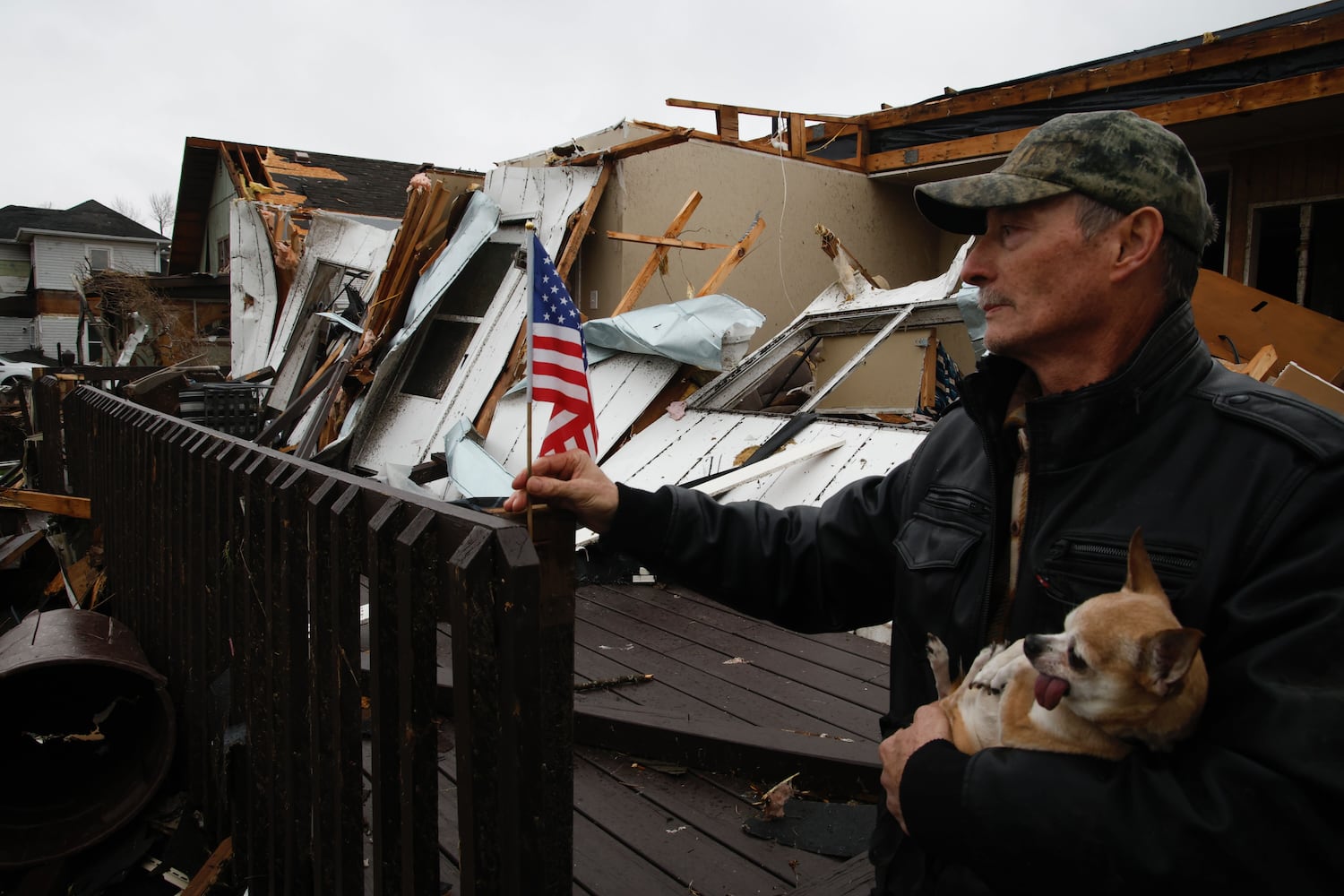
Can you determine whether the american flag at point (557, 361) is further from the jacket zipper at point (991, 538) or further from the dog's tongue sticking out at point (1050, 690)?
the dog's tongue sticking out at point (1050, 690)

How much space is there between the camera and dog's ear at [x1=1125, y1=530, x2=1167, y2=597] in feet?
3.83

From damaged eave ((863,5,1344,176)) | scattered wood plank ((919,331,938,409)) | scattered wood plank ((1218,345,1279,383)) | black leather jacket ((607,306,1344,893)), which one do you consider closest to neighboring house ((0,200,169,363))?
damaged eave ((863,5,1344,176))

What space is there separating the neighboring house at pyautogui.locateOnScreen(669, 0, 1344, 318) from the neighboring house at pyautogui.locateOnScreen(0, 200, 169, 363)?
3459 centimetres

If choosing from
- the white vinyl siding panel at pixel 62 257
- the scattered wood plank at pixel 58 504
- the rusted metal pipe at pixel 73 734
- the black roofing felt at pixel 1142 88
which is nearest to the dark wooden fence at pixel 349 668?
the rusted metal pipe at pixel 73 734

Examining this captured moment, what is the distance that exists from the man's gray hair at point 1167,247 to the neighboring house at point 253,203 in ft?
43.0

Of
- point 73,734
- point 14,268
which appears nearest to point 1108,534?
point 73,734

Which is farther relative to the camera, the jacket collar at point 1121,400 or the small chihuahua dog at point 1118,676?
the jacket collar at point 1121,400

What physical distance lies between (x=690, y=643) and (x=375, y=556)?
96.7 inches

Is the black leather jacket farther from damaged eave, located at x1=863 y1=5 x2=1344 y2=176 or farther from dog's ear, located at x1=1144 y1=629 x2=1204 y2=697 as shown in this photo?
damaged eave, located at x1=863 y1=5 x2=1344 y2=176

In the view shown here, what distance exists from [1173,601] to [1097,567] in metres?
0.12

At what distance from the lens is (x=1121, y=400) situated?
4.40 feet

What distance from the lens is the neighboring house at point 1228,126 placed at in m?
6.98

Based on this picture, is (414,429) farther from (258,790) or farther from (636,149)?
(258,790)

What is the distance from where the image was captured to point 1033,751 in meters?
1.20
